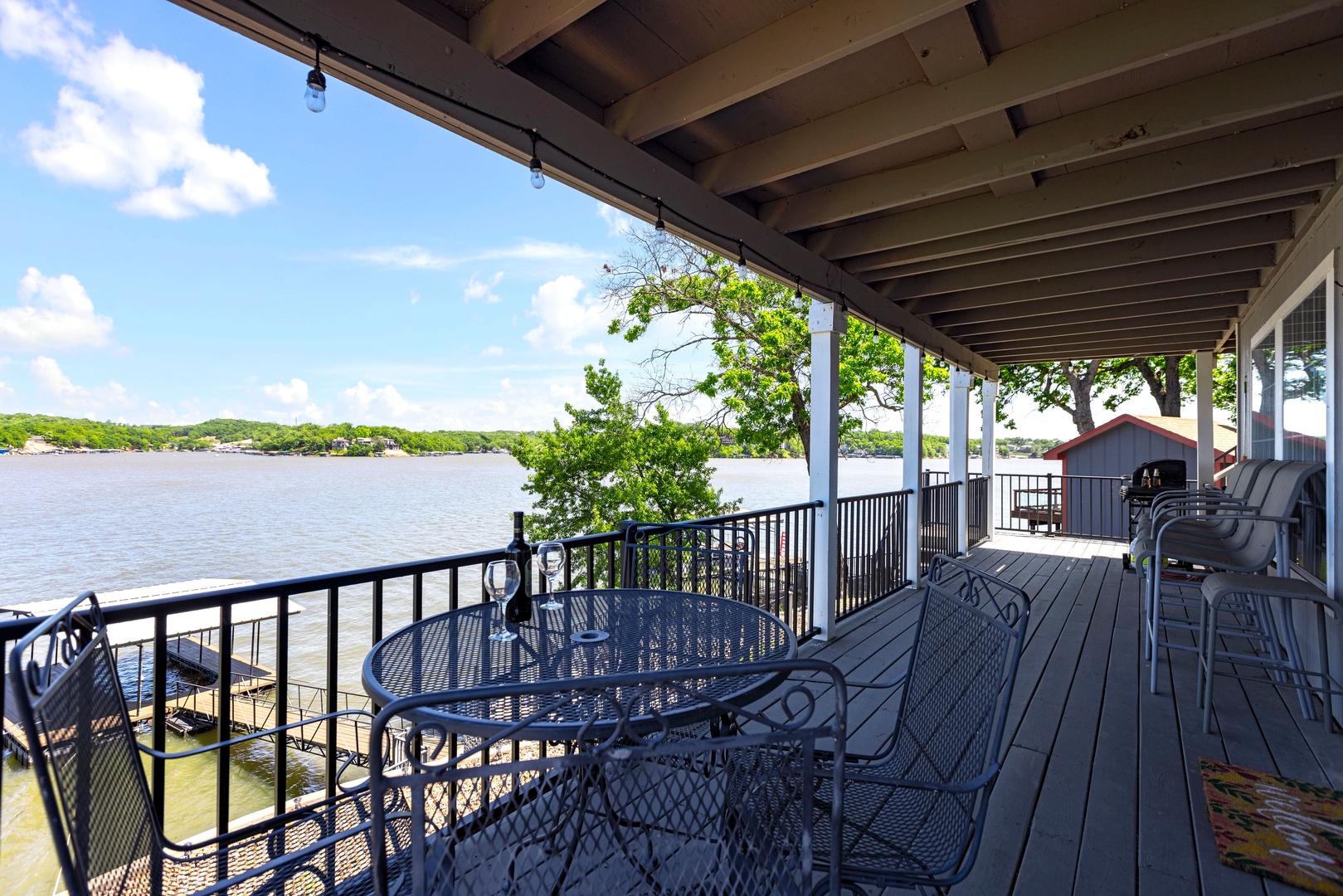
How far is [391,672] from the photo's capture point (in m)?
1.46

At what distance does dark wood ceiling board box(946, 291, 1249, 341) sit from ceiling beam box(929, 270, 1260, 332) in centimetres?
5

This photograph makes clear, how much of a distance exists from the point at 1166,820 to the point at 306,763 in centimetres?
1406

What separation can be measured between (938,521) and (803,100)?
5161mm

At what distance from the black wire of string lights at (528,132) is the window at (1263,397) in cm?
348

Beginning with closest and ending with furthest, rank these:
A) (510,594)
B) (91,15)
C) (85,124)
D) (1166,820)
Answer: (510,594)
(1166,820)
(91,15)
(85,124)

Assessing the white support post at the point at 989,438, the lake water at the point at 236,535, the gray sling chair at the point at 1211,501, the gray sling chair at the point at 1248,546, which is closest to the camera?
the gray sling chair at the point at 1248,546

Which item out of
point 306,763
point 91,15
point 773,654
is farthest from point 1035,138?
point 91,15

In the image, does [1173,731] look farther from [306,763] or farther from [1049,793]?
[306,763]

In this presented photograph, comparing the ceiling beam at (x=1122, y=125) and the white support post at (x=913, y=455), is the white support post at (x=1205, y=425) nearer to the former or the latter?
the white support post at (x=913, y=455)

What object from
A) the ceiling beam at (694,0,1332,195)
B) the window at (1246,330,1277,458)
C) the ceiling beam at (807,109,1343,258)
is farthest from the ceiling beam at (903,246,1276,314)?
the ceiling beam at (694,0,1332,195)

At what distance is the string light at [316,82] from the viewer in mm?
1784

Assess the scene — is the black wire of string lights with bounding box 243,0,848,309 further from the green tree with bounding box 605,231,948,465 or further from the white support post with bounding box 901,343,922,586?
the green tree with bounding box 605,231,948,465

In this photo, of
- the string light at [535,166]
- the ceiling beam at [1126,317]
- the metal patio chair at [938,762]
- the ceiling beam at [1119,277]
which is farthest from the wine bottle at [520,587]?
the ceiling beam at [1126,317]

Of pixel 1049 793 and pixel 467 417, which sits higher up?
pixel 467 417
